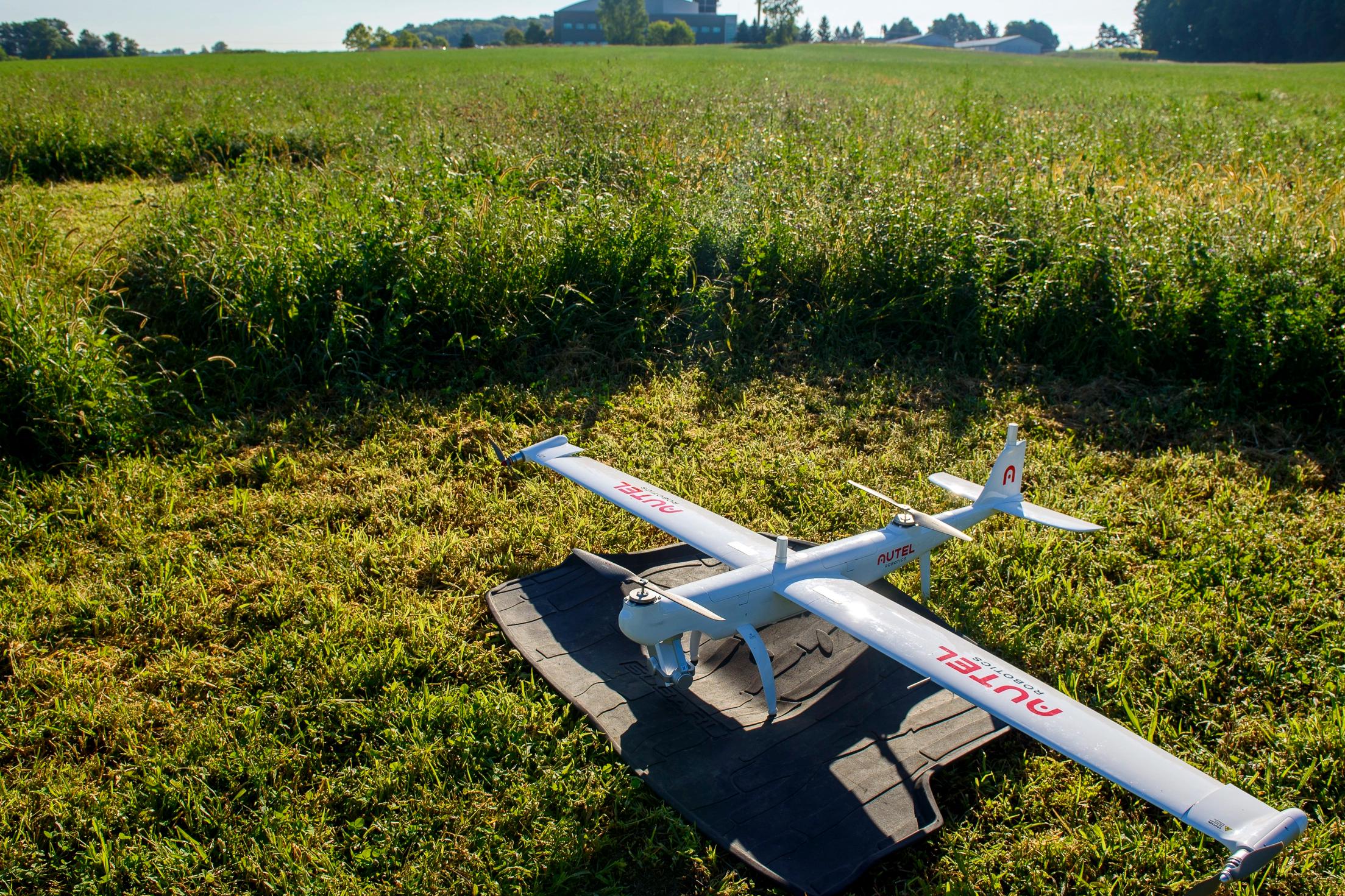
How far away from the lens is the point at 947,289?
760 cm

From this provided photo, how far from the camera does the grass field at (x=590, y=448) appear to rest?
3389 millimetres

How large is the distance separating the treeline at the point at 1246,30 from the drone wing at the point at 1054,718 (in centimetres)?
7749

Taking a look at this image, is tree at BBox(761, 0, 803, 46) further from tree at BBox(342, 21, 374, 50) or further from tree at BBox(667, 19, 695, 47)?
tree at BBox(342, 21, 374, 50)

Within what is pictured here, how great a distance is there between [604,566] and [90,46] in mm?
93355

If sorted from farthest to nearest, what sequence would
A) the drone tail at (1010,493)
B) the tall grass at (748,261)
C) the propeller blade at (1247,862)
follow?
the tall grass at (748,261), the drone tail at (1010,493), the propeller blade at (1247,862)

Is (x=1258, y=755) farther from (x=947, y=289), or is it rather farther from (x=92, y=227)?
(x=92, y=227)

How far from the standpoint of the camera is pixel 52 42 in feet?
229

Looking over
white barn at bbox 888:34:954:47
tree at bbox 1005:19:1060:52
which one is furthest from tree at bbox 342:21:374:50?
tree at bbox 1005:19:1060:52

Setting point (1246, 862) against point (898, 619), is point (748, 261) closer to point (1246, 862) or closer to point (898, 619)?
point (898, 619)

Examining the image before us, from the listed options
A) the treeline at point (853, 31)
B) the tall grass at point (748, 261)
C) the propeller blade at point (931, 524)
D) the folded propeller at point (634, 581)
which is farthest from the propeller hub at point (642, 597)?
the treeline at point (853, 31)

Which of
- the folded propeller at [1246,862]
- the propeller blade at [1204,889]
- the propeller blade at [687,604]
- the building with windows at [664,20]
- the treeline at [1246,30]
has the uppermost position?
the building with windows at [664,20]

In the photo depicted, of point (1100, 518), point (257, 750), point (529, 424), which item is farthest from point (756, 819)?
point (529, 424)

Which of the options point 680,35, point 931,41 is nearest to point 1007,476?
point 680,35

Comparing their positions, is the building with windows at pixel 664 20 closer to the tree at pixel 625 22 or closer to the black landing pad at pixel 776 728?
the tree at pixel 625 22
